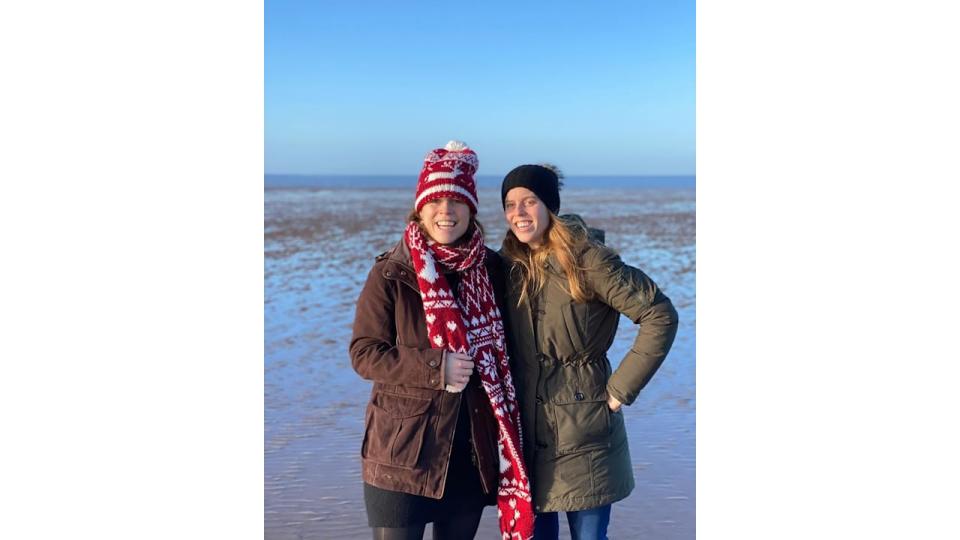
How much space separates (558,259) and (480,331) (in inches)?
12.2

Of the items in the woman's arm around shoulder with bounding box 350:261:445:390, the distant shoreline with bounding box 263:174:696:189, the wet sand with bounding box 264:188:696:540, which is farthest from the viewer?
the distant shoreline with bounding box 263:174:696:189

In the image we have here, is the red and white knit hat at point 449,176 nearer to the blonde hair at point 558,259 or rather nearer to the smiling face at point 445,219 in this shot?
the smiling face at point 445,219

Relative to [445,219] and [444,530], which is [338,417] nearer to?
[444,530]

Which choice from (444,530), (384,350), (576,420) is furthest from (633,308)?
(444,530)

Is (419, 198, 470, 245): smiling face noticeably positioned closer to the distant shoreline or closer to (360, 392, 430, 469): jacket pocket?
(360, 392, 430, 469): jacket pocket

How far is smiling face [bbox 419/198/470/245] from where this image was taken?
8.11 ft

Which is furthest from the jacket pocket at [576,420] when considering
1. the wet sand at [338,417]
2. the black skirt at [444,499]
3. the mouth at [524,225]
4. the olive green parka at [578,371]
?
the wet sand at [338,417]

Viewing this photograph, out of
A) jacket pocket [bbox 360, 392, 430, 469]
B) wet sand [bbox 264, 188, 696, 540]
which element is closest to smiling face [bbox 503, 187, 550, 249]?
jacket pocket [bbox 360, 392, 430, 469]

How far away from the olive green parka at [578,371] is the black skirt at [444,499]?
0.18 m
